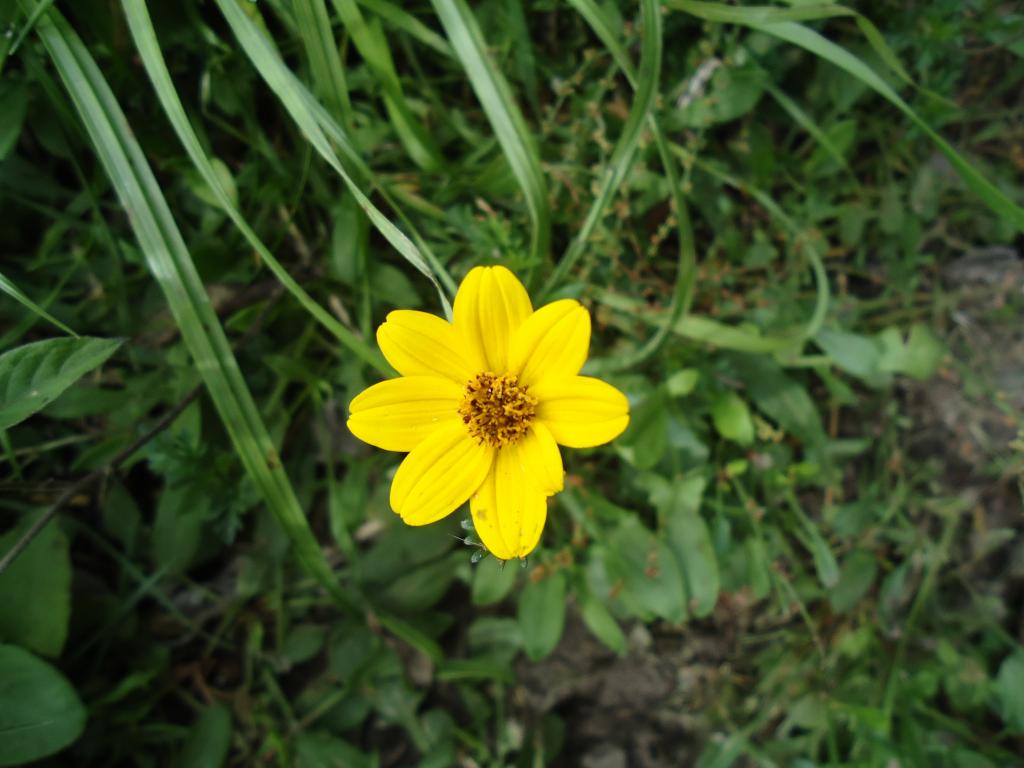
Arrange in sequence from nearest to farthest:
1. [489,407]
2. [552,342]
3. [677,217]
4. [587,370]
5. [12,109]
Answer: [552,342] < [489,407] < [12,109] < [677,217] < [587,370]

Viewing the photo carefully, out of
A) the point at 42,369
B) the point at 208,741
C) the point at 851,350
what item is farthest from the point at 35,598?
the point at 851,350

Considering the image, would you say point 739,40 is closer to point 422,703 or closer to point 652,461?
point 652,461

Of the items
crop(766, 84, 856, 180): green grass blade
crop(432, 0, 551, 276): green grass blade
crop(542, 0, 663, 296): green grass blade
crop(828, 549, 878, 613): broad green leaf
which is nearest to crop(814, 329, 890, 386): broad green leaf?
crop(766, 84, 856, 180): green grass blade

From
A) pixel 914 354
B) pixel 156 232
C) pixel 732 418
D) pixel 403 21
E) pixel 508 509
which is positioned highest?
pixel 403 21

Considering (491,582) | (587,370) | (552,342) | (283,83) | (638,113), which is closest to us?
(552,342)

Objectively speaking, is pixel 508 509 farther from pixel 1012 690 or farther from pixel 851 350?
pixel 1012 690

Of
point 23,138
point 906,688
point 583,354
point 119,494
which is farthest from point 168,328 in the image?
point 906,688
